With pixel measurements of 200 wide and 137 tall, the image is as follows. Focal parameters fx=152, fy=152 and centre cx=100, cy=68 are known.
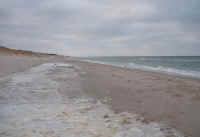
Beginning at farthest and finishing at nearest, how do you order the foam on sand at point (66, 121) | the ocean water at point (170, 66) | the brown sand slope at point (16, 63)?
the ocean water at point (170, 66)
the brown sand slope at point (16, 63)
the foam on sand at point (66, 121)

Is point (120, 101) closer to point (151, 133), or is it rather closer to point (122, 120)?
point (122, 120)

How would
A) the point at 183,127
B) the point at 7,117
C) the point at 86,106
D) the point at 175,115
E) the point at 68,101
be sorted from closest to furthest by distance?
the point at 183,127, the point at 7,117, the point at 175,115, the point at 86,106, the point at 68,101

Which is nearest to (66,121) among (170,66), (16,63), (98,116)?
(98,116)

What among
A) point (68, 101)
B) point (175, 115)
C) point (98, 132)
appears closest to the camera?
point (98, 132)

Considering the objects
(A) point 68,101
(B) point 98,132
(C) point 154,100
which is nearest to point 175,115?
(C) point 154,100

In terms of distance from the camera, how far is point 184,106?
3953 millimetres

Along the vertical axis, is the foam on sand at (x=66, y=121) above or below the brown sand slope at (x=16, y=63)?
below

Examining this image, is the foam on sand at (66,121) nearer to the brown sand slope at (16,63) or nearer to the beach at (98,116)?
A: the beach at (98,116)

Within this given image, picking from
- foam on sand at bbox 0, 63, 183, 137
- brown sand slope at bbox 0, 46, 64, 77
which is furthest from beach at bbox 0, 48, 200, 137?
brown sand slope at bbox 0, 46, 64, 77

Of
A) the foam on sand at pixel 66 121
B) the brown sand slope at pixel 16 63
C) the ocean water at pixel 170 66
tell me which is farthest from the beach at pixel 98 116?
the ocean water at pixel 170 66

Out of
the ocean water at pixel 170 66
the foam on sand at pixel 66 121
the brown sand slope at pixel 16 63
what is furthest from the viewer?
the ocean water at pixel 170 66

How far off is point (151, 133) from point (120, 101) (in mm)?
1907

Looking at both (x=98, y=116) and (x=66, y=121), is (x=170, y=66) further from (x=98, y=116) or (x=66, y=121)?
(x=66, y=121)

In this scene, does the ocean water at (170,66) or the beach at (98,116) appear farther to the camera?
the ocean water at (170,66)
